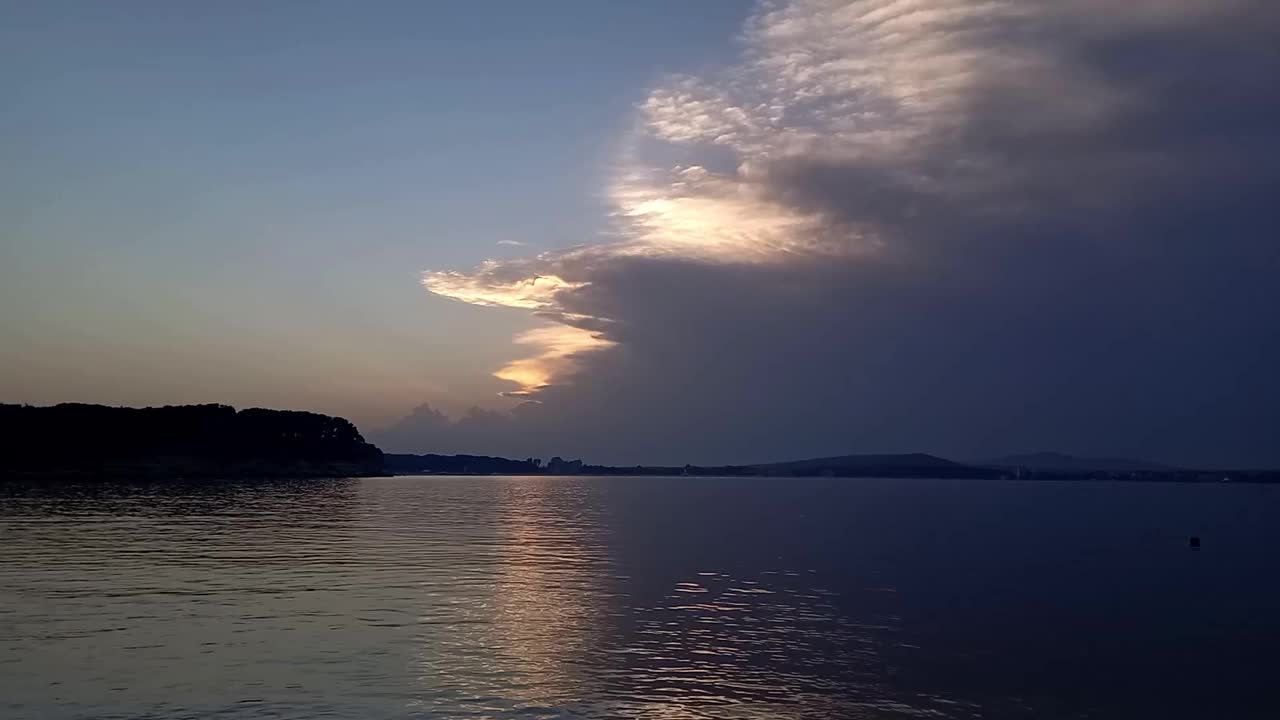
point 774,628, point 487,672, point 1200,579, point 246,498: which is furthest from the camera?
point 246,498

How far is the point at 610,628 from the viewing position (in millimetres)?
41094

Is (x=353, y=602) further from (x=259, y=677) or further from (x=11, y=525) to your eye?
(x=11, y=525)

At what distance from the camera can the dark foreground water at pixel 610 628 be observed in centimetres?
2895

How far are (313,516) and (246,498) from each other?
47.4m

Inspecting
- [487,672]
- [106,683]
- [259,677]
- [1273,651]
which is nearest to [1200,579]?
[1273,651]

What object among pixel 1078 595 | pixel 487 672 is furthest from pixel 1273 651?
pixel 487 672

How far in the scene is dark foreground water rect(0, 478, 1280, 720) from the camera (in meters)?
29.0

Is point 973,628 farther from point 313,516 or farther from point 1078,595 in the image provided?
point 313,516

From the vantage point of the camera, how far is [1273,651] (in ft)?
128

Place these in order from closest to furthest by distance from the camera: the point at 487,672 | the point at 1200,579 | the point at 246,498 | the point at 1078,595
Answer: the point at 487,672 < the point at 1078,595 < the point at 1200,579 < the point at 246,498

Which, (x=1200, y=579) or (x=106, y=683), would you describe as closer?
(x=106, y=683)

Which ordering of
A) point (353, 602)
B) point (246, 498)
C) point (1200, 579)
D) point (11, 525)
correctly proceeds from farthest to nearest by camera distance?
point (246, 498) → point (11, 525) → point (1200, 579) → point (353, 602)

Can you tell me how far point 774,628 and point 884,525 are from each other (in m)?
84.3

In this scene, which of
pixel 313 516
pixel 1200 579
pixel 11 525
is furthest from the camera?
pixel 313 516
